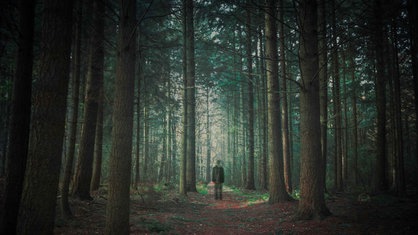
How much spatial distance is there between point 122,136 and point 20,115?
2041 mm

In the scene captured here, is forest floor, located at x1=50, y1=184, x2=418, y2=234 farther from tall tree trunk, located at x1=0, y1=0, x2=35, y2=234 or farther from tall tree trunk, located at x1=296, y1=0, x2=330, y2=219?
tall tree trunk, located at x1=0, y1=0, x2=35, y2=234

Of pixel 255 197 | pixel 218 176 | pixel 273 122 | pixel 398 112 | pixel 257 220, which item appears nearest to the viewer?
pixel 257 220

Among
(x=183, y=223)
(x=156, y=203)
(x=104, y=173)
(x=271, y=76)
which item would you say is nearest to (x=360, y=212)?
(x=183, y=223)

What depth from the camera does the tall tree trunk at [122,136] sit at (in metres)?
5.08

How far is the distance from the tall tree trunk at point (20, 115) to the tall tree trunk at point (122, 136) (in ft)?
5.65

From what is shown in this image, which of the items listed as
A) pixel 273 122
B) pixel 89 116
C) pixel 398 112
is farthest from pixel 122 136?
pixel 398 112

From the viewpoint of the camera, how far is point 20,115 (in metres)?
5.14

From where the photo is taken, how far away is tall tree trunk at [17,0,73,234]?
13.8ft

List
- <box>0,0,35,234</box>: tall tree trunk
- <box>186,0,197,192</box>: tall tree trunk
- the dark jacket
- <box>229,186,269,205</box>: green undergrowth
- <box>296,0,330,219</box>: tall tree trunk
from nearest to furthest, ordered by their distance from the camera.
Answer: <box>0,0,35,234</box>: tall tree trunk
<box>296,0,330,219</box>: tall tree trunk
<box>229,186,269,205</box>: green undergrowth
the dark jacket
<box>186,0,197,192</box>: tall tree trunk

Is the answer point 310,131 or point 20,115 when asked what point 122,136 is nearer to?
point 20,115

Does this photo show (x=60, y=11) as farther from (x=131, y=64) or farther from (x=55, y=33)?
(x=131, y=64)

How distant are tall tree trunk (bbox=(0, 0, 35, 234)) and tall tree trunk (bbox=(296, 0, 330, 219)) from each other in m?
6.40

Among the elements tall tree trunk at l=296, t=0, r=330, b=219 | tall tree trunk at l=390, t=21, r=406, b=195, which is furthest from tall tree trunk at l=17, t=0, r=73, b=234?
tall tree trunk at l=390, t=21, r=406, b=195

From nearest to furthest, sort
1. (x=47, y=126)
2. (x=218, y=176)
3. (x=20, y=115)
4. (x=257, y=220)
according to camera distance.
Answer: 1. (x=47, y=126)
2. (x=20, y=115)
3. (x=257, y=220)
4. (x=218, y=176)
